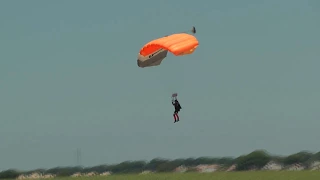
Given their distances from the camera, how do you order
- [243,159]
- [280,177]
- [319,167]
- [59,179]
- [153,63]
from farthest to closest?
[243,159]
[319,167]
[59,179]
[280,177]
[153,63]

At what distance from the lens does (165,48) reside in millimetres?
53281

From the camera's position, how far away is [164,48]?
53.5m

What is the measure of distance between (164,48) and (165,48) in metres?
0.20

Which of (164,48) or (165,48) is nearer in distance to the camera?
(165,48)

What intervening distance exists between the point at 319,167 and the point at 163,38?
8119 centimetres

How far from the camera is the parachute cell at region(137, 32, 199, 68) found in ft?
174

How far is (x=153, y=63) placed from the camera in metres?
58.2

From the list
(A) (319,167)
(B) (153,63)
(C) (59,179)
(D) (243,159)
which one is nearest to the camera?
(B) (153,63)

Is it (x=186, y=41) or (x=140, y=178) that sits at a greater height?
(x=186, y=41)

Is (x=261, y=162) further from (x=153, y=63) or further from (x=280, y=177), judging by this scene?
(x=153, y=63)

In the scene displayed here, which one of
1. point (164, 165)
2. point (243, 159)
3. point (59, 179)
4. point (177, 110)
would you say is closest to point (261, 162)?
point (243, 159)

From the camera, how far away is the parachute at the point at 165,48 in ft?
174

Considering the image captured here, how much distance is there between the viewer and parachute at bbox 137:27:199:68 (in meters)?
53.0

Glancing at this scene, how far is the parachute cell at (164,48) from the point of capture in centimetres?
5302
